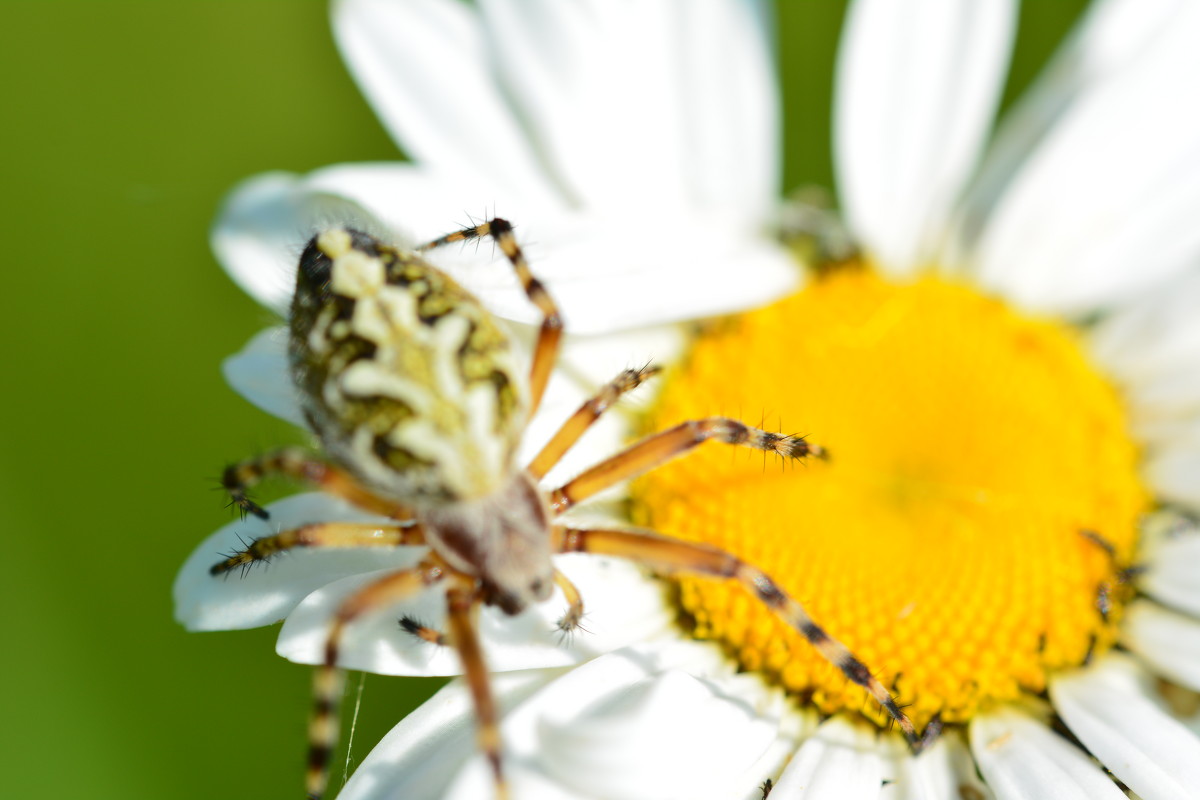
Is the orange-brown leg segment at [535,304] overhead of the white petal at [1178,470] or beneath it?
overhead

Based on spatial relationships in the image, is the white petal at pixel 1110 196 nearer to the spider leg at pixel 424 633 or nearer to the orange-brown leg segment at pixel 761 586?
the orange-brown leg segment at pixel 761 586

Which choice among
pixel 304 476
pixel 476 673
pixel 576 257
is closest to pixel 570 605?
pixel 476 673

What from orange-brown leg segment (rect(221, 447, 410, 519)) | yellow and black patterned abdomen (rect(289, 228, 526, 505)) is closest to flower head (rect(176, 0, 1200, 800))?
orange-brown leg segment (rect(221, 447, 410, 519))

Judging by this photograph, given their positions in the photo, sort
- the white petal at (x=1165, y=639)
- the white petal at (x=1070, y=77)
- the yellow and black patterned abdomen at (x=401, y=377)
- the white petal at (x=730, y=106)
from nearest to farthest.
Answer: the yellow and black patterned abdomen at (x=401, y=377), the white petal at (x=1165, y=639), the white petal at (x=1070, y=77), the white petal at (x=730, y=106)

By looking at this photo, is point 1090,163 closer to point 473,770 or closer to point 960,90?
point 960,90

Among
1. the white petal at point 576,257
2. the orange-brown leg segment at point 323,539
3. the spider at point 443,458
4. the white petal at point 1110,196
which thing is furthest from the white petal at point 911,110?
the orange-brown leg segment at point 323,539

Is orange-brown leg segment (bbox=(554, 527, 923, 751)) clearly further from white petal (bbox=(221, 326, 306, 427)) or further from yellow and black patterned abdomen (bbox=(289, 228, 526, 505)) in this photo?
white petal (bbox=(221, 326, 306, 427))

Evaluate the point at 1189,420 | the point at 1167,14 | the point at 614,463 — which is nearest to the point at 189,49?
the point at 614,463
